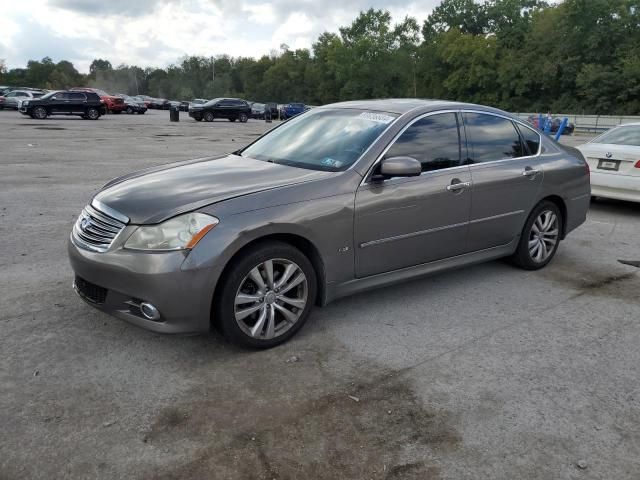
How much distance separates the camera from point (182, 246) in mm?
3324

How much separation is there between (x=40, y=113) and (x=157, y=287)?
3150 cm

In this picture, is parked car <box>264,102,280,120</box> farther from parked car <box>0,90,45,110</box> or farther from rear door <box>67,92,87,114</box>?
rear door <box>67,92,87,114</box>

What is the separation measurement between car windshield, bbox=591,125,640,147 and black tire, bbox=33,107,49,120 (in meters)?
29.4

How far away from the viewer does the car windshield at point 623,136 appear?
8.49m

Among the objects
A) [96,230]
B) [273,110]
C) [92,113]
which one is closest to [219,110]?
[92,113]

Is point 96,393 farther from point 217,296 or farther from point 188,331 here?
point 217,296

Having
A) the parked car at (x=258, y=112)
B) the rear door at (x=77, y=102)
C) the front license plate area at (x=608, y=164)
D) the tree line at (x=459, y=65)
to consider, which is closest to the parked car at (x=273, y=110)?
the parked car at (x=258, y=112)

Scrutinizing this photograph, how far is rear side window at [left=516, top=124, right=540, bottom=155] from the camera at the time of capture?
17.7ft

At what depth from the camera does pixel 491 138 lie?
16.5 ft

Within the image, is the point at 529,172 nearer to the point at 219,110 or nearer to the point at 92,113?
the point at 92,113

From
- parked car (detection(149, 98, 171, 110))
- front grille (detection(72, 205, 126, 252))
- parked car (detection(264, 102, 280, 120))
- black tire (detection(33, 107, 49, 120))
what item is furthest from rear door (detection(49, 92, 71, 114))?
parked car (detection(149, 98, 171, 110))

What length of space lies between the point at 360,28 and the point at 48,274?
98.3 metres

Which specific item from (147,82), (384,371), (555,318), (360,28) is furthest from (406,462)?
(147,82)

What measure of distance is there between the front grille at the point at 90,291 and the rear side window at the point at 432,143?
224cm
